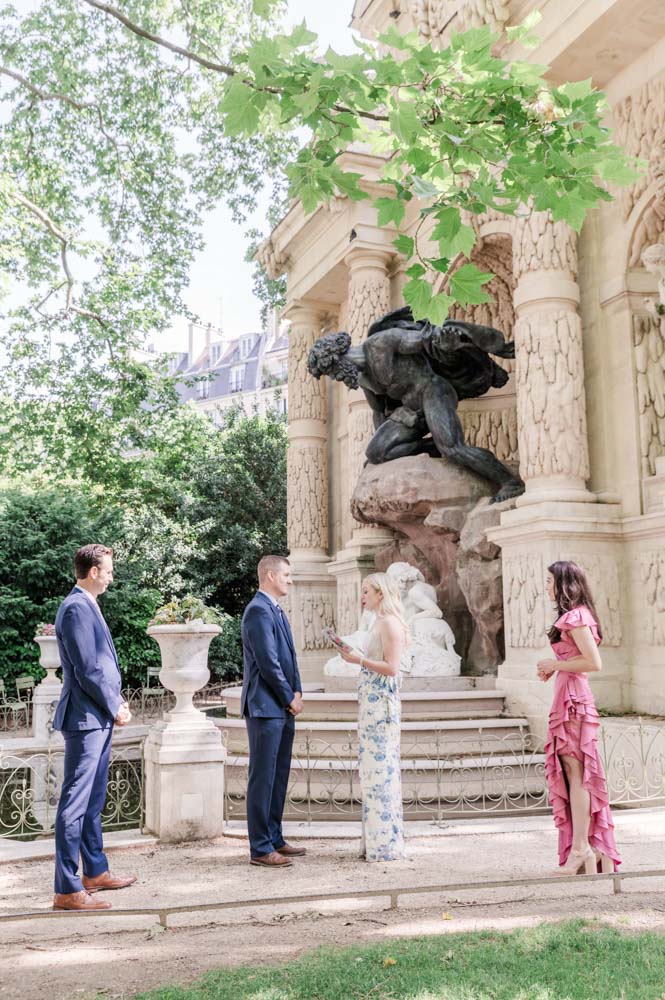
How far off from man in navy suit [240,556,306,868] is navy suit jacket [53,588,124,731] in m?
1.01

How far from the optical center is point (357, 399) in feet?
48.9

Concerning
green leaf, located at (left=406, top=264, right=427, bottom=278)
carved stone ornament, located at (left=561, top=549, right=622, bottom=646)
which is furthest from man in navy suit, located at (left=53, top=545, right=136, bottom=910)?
carved stone ornament, located at (left=561, top=549, right=622, bottom=646)

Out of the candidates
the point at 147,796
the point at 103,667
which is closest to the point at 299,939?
the point at 103,667

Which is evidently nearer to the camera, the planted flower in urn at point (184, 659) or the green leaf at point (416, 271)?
the green leaf at point (416, 271)

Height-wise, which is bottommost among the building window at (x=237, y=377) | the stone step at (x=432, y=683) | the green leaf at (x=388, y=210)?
the stone step at (x=432, y=683)

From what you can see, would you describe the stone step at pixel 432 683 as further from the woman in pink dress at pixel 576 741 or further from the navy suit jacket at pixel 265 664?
the woman in pink dress at pixel 576 741

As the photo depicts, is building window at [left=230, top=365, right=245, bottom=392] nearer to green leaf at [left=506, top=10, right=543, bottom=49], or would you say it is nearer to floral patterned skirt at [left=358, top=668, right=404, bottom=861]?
floral patterned skirt at [left=358, top=668, right=404, bottom=861]

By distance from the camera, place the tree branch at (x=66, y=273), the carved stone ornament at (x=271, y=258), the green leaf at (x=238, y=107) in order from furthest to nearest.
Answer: the carved stone ornament at (x=271, y=258) < the tree branch at (x=66, y=273) < the green leaf at (x=238, y=107)

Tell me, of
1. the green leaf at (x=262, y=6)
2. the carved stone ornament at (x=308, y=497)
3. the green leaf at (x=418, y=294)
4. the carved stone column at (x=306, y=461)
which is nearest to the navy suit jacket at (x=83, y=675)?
the green leaf at (x=418, y=294)

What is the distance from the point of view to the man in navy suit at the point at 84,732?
4797 millimetres

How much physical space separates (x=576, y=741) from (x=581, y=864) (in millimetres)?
660

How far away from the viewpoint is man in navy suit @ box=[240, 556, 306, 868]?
5637mm

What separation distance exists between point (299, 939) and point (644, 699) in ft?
20.1

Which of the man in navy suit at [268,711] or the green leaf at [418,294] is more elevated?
the green leaf at [418,294]
